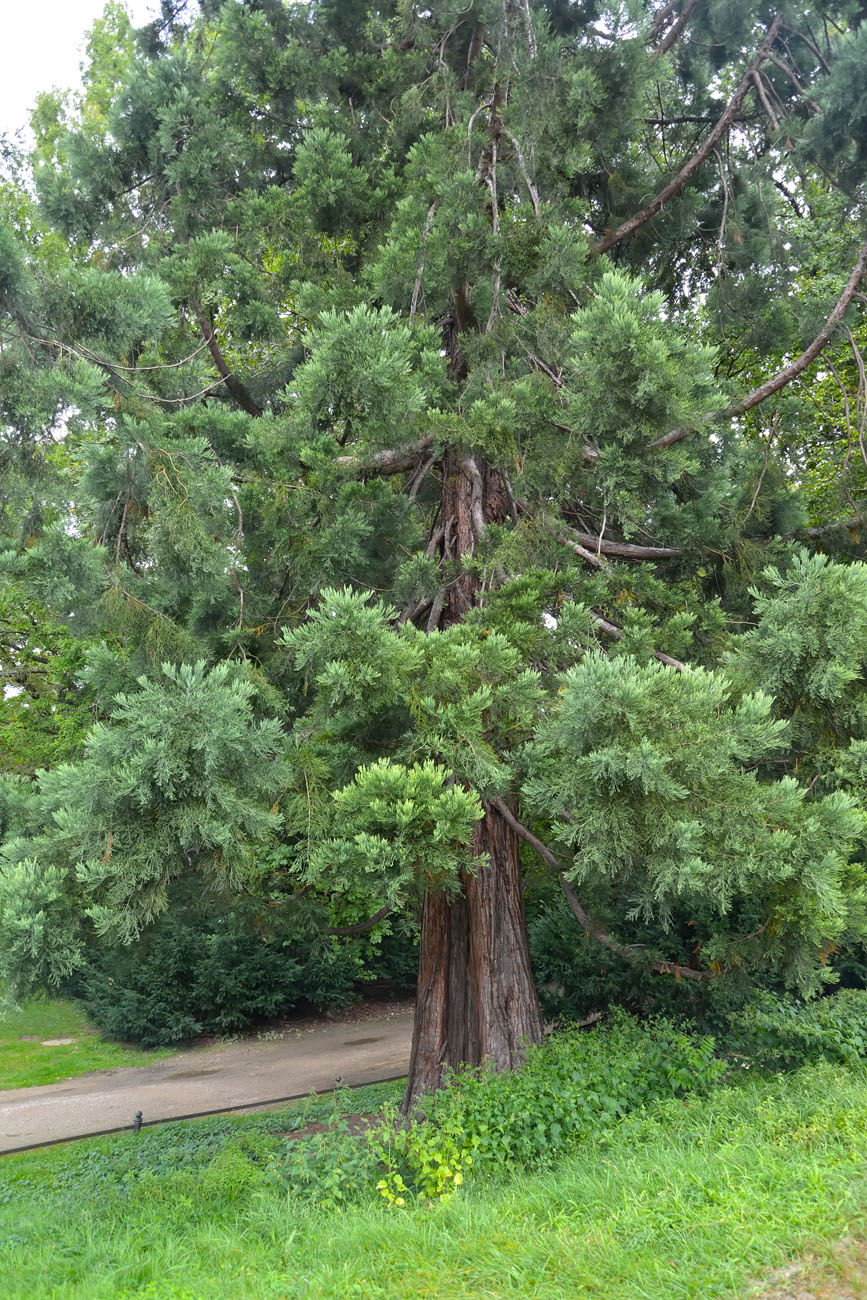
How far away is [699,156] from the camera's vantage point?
725 centimetres

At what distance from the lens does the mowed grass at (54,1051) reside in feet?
37.5

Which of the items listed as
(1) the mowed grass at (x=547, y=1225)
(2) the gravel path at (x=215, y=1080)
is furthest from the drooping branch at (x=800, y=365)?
(2) the gravel path at (x=215, y=1080)

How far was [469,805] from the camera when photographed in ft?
13.8

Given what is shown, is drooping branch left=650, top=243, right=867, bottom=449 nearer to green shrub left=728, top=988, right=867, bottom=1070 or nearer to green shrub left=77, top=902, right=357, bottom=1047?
green shrub left=728, top=988, right=867, bottom=1070

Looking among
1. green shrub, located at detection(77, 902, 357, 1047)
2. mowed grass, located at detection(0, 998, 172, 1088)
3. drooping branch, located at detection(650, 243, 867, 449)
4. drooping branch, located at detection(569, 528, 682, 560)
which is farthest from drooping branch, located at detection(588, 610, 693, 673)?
mowed grass, located at detection(0, 998, 172, 1088)

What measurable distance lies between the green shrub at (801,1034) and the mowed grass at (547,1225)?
50cm

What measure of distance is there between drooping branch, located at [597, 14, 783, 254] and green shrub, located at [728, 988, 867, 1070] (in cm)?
645

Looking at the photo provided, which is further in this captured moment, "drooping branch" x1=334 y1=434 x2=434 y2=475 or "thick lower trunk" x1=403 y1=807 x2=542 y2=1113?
"thick lower trunk" x1=403 y1=807 x2=542 y2=1113

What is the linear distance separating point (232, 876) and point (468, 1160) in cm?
213

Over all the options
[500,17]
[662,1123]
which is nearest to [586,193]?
[500,17]

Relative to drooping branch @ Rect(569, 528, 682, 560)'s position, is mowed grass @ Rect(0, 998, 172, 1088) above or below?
below

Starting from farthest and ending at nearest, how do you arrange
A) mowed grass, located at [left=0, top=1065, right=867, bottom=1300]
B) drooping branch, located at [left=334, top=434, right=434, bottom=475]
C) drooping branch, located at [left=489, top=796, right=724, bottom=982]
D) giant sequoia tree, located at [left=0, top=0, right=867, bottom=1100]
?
drooping branch, located at [left=334, top=434, right=434, bottom=475], drooping branch, located at [left=489, top=796, right=724, bottom=982], giant sequoia tree, located at [left=0, top=0, right=867, bottom=1100], mowed grass, located at [left=0, top=1065, right=867, bottom=1300]

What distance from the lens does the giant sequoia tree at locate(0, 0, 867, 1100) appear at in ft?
14.1

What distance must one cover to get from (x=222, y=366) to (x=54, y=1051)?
10.2 metres
